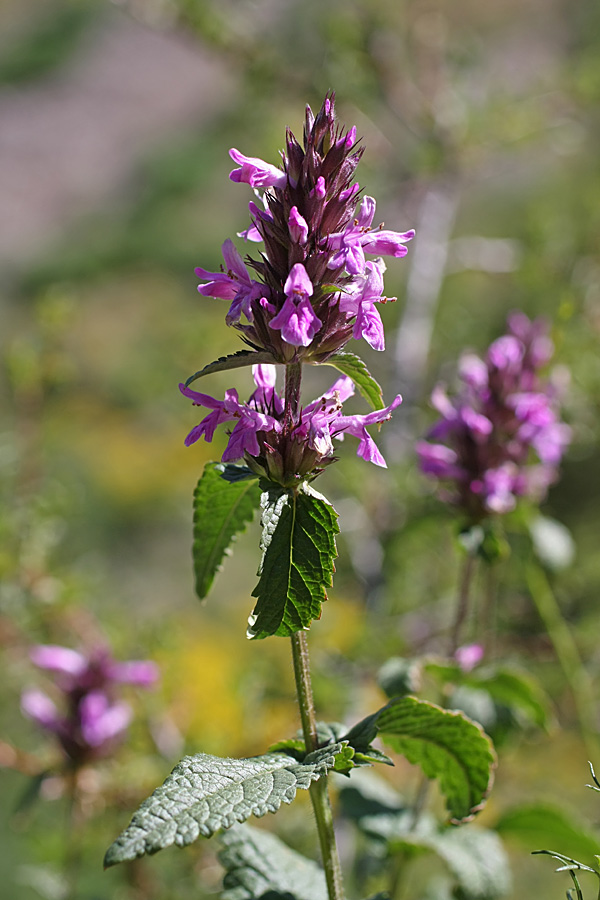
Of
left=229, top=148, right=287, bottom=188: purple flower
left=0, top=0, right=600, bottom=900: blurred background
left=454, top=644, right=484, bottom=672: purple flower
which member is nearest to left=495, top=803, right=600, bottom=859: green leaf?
left=0, top=0, right=600, bottom=900: blurred background

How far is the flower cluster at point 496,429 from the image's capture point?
0.86 m

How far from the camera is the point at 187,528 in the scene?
4238mm

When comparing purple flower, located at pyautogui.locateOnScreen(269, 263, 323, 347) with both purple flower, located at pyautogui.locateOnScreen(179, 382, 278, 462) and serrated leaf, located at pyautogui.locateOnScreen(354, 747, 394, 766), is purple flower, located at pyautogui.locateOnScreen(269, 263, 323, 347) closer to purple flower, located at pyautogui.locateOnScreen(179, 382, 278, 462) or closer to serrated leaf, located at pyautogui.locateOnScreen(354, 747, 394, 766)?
purple flower, located at pyautogui.locateOnScreen(179, 382, 278, 462)

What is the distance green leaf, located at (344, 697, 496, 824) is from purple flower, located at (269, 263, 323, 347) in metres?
0.25

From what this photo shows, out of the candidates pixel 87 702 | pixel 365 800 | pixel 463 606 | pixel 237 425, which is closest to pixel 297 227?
pixel 237 425

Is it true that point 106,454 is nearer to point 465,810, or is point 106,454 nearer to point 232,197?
point 465,810

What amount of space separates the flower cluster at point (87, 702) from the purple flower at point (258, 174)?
0.68 m

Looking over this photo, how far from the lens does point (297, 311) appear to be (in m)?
0.48

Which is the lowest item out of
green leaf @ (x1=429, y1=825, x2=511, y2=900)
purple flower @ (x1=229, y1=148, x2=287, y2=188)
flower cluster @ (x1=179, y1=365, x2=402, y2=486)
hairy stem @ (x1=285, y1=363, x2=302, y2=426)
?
green leaf @ (x1=429, y1=825, x2=511, y2=900)

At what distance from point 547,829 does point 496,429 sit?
42 centimetres

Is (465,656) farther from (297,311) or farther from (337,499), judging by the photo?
(337,499)

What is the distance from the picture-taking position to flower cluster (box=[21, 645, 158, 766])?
3.27 ft

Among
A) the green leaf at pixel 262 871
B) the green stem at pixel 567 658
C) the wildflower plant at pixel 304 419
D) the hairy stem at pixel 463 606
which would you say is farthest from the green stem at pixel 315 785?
the green stem at pixel 567 658

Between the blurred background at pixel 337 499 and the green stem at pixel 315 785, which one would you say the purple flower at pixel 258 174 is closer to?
the green stem at pixel 315 785
